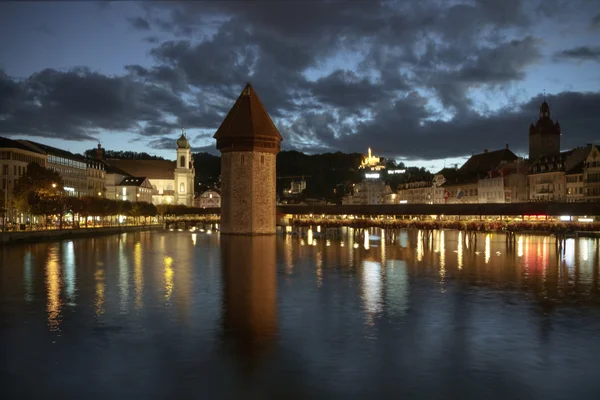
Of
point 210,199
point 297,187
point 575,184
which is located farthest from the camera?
point 297,187

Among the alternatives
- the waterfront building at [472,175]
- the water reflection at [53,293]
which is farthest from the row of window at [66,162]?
the water reflection at [53,293]

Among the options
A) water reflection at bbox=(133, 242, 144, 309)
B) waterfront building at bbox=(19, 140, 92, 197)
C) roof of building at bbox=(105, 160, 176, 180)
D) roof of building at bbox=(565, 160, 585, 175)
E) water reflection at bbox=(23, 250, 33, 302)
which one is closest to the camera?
water reflection at bbox=(133, 242, 144, 309)

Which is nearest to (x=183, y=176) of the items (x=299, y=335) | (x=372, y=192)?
(x=372, y=192)

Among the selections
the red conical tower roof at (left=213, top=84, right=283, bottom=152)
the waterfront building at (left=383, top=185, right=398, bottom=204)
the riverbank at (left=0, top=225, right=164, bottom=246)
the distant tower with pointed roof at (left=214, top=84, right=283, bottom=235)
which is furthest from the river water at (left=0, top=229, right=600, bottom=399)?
the waterfront building at (left=383, top=185, right=398, bottom=204)

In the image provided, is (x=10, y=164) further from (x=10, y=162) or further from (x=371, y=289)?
(x=371, y=289)

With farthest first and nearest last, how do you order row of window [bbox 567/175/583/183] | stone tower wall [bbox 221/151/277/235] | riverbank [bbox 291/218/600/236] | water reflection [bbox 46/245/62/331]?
row of window [bbox 567/175/583/183], stone tower wall [bbox 221/151/277/235], riverbank [bbox 291/218/600/236], water reflection [bbox 46/245/62/331]

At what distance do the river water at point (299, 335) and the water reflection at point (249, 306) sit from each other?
5 centimetres

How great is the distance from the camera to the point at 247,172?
5878 cm

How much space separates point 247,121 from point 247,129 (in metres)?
0.90

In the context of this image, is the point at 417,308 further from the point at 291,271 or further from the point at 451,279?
the point at 291,271

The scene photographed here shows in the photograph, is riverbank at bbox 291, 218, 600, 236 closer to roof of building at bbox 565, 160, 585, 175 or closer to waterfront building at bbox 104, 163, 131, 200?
roof of building at bbox 565, 160, 585, 175

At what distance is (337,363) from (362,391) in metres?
1.34

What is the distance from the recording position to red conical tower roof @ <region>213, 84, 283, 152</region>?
2307 inches

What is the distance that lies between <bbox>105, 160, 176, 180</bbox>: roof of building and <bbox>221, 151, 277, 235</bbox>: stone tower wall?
72593 millimetres
